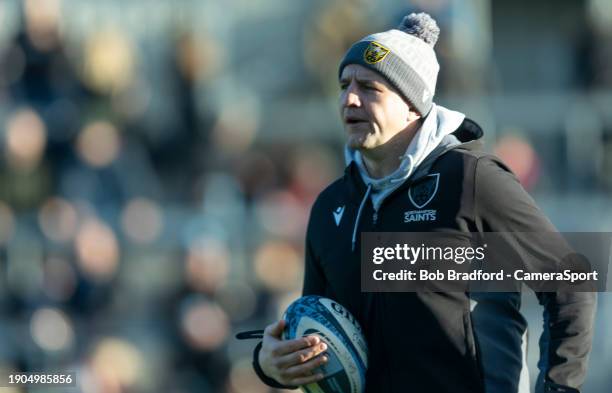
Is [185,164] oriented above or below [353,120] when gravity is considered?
below

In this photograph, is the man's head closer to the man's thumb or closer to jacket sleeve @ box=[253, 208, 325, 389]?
jacket sleeve @ box=[253, 208, 325, 389]

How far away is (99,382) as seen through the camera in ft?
30.3

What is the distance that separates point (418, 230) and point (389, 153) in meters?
0.39

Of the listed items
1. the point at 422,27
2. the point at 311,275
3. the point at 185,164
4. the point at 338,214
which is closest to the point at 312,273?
the point at 311,275

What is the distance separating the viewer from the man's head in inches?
192

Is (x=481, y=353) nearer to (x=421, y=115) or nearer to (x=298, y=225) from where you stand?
(x=421, y=115)

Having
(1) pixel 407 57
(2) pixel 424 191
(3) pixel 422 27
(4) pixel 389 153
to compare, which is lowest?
(2) pixel 424 191

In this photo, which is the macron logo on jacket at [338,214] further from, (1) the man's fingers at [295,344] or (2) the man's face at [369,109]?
(1) the man's fingers at [295,344]

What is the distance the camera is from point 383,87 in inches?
195

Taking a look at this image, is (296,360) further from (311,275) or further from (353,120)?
(353,120)

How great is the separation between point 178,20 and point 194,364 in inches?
143

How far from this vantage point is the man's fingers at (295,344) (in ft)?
15.3

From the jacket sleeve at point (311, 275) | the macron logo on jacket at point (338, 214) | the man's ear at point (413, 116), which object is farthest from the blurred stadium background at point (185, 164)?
the man's ear at point (413, 116)

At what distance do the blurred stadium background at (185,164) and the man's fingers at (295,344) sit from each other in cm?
457
